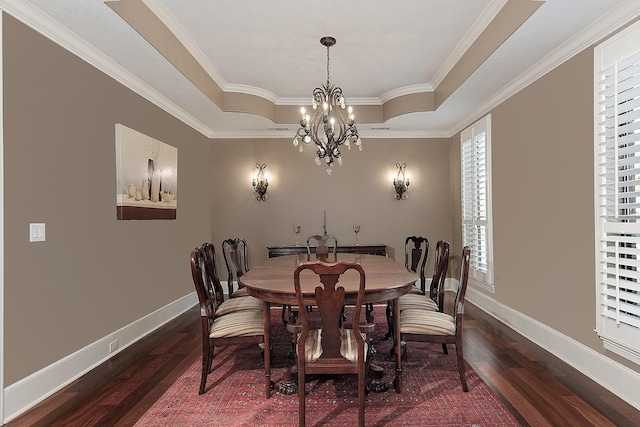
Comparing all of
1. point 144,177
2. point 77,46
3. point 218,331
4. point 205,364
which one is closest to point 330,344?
point 218,331

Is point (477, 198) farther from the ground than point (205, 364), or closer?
farther from the ground

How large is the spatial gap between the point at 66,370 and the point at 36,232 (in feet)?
3.47

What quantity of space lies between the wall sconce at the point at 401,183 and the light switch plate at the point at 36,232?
4.85 metres

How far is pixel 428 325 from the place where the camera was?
2.84 meters

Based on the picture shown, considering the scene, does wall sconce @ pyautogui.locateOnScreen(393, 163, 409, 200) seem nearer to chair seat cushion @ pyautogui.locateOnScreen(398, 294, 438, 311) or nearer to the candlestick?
the candlestick

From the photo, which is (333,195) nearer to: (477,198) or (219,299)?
(477,198)

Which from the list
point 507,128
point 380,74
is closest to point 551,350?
point 507,128

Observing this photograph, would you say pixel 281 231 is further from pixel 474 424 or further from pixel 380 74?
pixel 474 424

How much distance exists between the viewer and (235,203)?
643 cm

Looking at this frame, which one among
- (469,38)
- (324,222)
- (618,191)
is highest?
(469,38)

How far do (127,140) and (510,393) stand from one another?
152 inches

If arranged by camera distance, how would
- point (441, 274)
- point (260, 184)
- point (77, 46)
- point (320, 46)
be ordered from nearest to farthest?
point (77, 46) → point (441, 274) → point (320, 46) → point (260, 184)

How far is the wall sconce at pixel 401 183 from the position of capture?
21.0ft

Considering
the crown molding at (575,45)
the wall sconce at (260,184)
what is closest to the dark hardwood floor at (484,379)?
the crown molding at (575,45)
